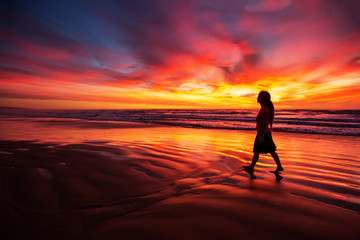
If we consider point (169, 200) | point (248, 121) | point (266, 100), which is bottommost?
point (169, 200)

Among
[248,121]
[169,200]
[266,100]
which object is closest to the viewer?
[169,200]

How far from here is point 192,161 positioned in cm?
505

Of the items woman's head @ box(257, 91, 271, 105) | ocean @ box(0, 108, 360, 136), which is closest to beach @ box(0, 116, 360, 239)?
woman's head @ box(257, 91, 271, 105)

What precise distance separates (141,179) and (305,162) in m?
4.96

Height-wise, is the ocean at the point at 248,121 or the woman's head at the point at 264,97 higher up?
the woman's head at the point at 264,97

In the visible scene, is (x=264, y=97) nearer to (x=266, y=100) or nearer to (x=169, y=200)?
(x=266, y=100)

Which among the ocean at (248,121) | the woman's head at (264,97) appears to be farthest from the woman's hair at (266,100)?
the ocean at (248,121)

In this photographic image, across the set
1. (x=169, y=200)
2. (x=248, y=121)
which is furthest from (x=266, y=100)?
(x=248, y=121)

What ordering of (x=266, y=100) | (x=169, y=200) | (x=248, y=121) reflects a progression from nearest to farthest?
1. (x=169, y=200)
2. (x=266, y=100)
3. (x=248, y=121)

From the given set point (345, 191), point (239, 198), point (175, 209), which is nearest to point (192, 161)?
point (239, 198)

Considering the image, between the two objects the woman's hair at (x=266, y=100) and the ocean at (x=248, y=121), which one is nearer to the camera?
the woman's hair at (x=266, y=100)

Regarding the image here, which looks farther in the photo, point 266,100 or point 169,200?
→ point 266,100

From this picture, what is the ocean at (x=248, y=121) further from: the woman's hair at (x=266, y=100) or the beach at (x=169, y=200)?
the beach at (x=169, y=200)

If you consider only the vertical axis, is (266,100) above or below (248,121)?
above
